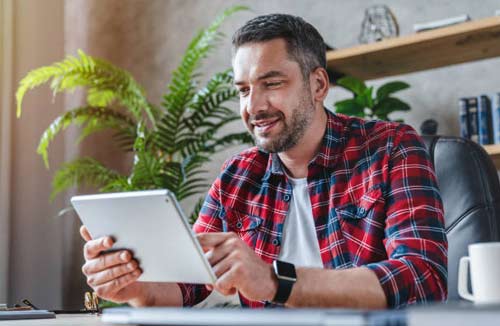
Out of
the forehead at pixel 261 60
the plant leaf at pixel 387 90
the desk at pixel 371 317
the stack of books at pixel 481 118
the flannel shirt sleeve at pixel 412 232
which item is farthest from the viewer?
the plant leaf at pixel 387 90

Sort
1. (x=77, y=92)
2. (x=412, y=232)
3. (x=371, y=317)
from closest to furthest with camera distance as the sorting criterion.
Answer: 1. (x=371, y=317)
2. (x=412, y=232)
3. (x=77, y=92)

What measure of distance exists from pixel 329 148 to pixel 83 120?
165 centimetres

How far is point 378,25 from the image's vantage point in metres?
2.60

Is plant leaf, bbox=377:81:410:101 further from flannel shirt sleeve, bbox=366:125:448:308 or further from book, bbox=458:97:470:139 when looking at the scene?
flannel shirt sleeve, bbox=366:125:448:308

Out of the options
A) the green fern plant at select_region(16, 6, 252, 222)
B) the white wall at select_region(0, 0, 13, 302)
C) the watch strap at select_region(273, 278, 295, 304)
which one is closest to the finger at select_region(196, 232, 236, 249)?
the watch strap at select_region(273, 278, 295, 304)

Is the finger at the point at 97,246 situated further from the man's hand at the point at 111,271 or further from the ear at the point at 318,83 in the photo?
the ear at the point at 318,83

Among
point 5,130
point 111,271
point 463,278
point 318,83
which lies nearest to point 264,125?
point 318,83

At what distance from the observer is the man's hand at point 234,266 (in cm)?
100

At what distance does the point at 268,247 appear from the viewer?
57.5 inches

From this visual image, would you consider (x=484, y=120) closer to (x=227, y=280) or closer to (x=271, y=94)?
(x=271, y=94)

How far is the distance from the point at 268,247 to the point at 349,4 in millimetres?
1644

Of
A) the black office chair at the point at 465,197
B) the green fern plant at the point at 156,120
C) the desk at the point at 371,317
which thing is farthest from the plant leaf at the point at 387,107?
the desk at the point at 371,317

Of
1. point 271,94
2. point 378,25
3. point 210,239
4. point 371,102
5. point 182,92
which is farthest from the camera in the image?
point 182,92

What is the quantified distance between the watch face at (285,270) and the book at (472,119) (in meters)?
1.46
